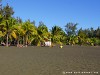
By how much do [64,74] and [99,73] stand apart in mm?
1811

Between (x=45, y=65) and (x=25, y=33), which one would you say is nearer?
(x=45, y=65)

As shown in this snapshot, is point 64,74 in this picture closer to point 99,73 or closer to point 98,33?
point 99,73

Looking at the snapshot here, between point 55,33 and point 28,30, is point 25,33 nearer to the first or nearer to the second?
point 28,30

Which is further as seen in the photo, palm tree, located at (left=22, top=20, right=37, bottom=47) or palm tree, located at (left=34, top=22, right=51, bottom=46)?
palm tree, located at (left=34, top=22, right=51, bottom=46)

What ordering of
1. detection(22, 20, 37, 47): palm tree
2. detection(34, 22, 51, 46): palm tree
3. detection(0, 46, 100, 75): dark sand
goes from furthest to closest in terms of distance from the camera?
detection(34, 22, 51, 46): palm tree
detection(22, 20, 37, 47): palm tree
detection(0, 46, 100, 75): dark sand

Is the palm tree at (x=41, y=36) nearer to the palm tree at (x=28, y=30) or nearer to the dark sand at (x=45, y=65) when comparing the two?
the palm tree at (x=28, y=30)

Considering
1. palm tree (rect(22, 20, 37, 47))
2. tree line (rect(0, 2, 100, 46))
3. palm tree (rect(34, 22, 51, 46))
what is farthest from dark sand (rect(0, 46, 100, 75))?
palm tree (rect(34, 22, 51, 46))

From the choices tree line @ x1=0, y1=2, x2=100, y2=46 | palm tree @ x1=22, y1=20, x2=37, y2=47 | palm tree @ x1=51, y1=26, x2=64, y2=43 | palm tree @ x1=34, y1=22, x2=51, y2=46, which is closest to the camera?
tree line @ x1=0, y1=2, x2=100, y2=46

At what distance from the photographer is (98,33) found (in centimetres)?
12369

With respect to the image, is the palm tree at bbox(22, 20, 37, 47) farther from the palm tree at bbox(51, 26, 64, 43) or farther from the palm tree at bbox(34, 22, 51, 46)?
the palm tree at bbox(51, 26, 64, 43)

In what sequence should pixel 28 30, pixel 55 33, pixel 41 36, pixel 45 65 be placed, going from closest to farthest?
pixel 45 65 → pixel 28 30 → pixel 41 36 → pixel 55 33

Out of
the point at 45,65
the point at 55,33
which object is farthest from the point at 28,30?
the point at 45,65

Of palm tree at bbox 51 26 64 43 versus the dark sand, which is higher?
palm tree at bbox 51 26 64 43

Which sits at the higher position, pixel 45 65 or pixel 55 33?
pixel 55 33
